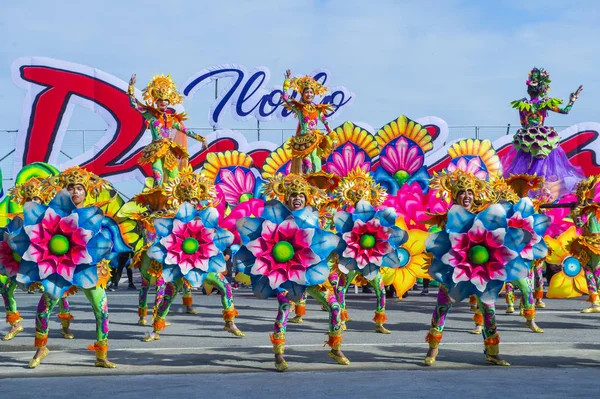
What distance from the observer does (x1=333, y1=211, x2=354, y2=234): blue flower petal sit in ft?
31.0

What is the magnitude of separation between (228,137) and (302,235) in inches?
553

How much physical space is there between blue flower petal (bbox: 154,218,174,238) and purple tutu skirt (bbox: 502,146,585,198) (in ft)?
23.1

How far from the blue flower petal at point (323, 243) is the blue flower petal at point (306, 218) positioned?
0.25ft

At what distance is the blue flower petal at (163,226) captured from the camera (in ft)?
31.1

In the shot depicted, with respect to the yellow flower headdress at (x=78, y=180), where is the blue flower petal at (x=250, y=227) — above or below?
below

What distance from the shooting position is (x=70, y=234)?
25.7 feet

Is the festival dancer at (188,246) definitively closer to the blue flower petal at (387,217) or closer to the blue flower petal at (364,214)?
the blue flower petal at (364,214)

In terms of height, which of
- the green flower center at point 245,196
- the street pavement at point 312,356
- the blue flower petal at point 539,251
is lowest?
the street pavement at point 312,356

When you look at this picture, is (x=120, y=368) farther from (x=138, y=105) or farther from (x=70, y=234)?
(x=138, y=105)

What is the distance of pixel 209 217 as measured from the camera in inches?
383

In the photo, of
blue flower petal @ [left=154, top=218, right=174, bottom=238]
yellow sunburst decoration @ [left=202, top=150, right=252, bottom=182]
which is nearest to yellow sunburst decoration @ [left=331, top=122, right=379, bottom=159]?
yellow sunburst decoration @ [left=202, top=150, right=252, bottom=182]

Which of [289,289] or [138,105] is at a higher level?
[138,105]

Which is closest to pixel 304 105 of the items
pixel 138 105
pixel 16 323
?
pixel 138 105

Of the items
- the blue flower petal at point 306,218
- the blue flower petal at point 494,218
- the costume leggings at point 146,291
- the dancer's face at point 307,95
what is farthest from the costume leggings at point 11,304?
the blue flower petal at point 494,218
